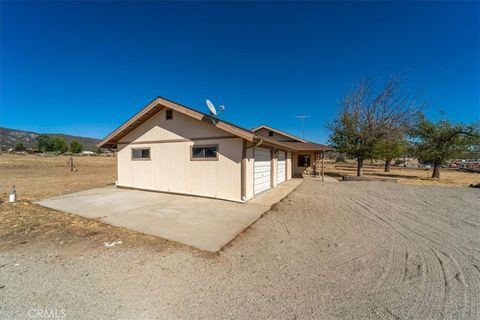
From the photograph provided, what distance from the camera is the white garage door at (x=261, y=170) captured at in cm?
949

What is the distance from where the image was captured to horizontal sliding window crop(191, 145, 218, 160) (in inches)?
342

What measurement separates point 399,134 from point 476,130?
17.2ft

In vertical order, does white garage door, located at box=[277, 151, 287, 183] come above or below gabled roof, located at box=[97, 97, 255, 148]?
below

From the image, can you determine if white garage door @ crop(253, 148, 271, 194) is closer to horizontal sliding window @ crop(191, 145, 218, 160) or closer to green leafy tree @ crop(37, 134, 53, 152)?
horizontal sliding window @ crop(191, 145, 218, 160)

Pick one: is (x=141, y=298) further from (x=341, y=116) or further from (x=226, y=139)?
(x=341, y=116)

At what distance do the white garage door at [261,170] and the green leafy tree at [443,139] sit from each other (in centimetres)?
1672

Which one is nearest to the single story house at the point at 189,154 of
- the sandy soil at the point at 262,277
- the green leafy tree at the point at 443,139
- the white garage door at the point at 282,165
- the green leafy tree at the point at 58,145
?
the white garage door at the point at 282,165

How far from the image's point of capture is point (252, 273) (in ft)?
10.7

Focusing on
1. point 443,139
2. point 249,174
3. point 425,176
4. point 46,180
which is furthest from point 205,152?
point 425,176

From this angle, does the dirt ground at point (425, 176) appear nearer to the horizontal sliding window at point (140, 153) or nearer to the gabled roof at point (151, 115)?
the gabled roof at point (151, 115)

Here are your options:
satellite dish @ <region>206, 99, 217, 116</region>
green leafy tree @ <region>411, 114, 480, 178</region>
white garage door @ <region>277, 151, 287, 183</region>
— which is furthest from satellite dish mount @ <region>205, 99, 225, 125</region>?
green leafy tree @ <region>411, 114, 480, 178</region>

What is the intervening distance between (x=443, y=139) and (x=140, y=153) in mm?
23874

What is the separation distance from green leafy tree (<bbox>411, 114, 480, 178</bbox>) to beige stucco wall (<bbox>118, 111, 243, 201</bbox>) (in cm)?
1977

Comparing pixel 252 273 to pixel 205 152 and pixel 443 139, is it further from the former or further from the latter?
pixel 443 139
